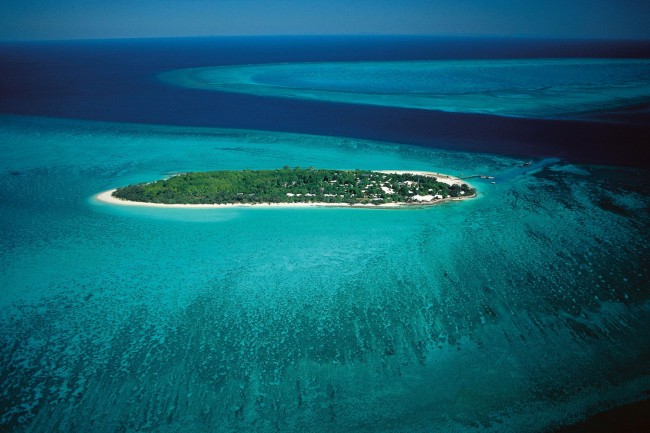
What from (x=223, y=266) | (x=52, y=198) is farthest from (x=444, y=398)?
(x=52, y=198)

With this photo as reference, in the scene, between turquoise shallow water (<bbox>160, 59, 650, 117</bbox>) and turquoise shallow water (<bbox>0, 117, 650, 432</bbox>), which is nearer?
turquoise shallow water (<bbox>0, 117, 650, 432</bbox>)

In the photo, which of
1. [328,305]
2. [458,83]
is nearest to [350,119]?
[458,83]

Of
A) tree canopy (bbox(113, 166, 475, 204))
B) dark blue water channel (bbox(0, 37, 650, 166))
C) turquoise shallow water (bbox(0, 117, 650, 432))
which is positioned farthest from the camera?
dark blue water channel (bbox(0, 37, 650, 166))

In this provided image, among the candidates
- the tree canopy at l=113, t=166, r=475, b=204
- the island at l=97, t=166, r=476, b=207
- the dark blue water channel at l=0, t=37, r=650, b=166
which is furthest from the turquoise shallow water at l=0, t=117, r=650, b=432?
the dark blue water channel at l=0, t=37, r=650, b=166

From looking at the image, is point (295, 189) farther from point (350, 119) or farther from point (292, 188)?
point (350, 119)

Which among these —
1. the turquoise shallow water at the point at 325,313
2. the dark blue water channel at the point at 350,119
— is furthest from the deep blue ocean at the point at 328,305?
the dark blue water channel at the point at 350,119

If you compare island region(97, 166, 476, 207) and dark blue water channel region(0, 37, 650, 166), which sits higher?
dark blue water channel region(0, 37, 650, 166)

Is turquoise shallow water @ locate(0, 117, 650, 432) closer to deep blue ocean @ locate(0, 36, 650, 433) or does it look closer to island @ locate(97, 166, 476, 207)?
deep blue ocean @ locate(0, 36, 650, 433)
